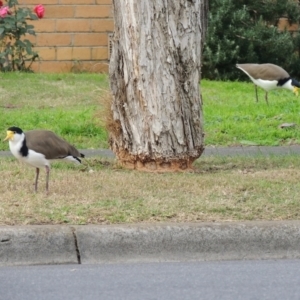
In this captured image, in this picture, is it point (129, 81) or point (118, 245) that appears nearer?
point (118, 245)

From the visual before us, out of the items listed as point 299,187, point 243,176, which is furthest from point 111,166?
point 299,187

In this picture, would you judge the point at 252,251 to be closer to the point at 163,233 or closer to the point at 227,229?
the point at 227,229

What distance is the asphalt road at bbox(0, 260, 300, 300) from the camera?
5.64 m

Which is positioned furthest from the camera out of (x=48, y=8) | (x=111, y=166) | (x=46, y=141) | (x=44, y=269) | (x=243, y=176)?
(x=48, y=8)

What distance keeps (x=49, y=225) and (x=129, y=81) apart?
2.50 m

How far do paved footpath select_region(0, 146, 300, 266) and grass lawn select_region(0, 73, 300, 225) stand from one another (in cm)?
22

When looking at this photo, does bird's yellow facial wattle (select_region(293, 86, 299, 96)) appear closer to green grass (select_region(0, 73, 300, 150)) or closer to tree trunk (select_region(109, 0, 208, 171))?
green grass (select_region(0, 73, 300, 150))

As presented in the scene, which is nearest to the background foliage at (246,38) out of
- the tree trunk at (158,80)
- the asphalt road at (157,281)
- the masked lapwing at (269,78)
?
the masked lapwing at (269,78)

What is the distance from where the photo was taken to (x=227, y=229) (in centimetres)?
665

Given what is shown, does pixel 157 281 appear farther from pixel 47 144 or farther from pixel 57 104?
pixel 57 104

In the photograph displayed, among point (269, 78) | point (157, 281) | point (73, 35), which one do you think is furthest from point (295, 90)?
point (157, 281)

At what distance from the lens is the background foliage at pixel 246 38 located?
1634 cm

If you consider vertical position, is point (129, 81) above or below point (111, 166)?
above

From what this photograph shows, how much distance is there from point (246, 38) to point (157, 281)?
36.1 ft
